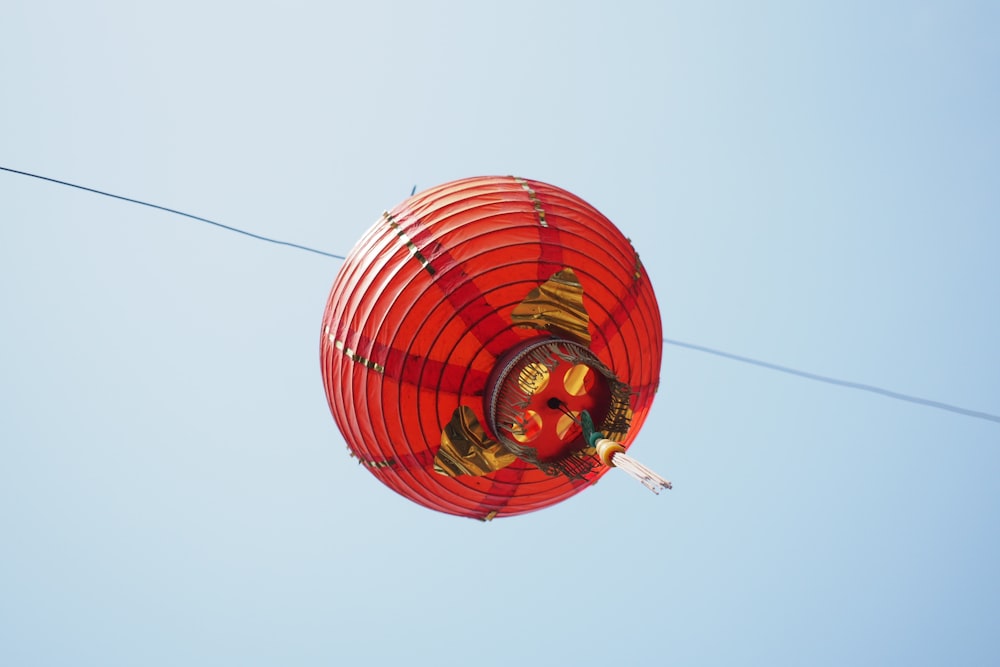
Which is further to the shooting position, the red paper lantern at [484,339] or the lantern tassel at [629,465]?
the red paper lantern at [484,339]

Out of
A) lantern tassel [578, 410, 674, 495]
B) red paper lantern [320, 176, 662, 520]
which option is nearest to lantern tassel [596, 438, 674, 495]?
lantern tassel [578, 410, 674, 495]

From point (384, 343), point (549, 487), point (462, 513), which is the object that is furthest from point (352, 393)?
point (549, 487)

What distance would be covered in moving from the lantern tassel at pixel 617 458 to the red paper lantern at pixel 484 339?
0.09 m

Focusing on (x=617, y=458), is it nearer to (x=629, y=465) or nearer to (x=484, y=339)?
(x=629, y=465)

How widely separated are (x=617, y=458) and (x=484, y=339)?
1.06m

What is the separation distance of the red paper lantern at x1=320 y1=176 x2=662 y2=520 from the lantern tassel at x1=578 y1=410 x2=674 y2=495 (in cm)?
9

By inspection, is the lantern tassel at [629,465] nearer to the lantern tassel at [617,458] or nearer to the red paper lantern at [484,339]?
the lantern tassel at [617,458]

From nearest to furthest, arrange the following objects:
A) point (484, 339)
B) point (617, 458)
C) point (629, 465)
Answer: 1. point (629, 465)
2. point (617, 458)
3. point (484, 339)

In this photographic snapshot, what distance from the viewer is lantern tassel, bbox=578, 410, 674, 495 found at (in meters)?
2.89

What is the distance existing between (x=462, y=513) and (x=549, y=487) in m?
0.68

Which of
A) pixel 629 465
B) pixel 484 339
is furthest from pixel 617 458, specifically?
pixel 484 339

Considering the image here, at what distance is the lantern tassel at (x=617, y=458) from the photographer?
2.89 metres

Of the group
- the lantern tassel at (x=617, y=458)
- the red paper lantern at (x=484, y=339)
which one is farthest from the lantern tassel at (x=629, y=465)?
the red paper lantern at (x=484, y=339)

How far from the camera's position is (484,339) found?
372 cm
